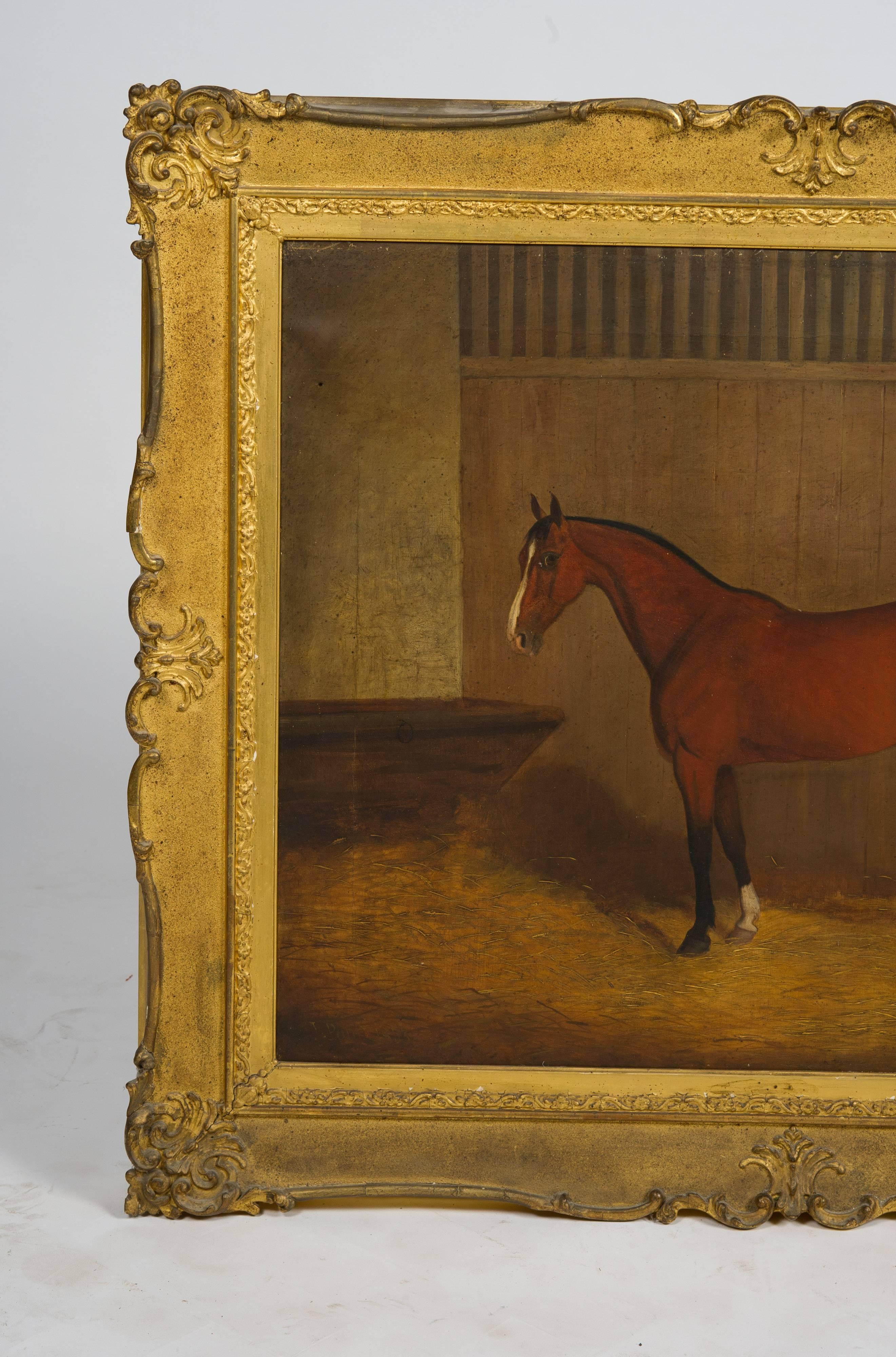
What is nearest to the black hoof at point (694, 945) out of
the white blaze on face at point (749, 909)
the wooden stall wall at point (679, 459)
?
the white blaze on face at point (749, 909)

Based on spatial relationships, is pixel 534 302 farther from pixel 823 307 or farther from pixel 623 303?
pixel 823 307

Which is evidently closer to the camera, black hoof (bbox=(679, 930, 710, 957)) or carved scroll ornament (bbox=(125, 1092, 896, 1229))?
carved scroll ornament (bbox=(125, 1092, 896, 1229))

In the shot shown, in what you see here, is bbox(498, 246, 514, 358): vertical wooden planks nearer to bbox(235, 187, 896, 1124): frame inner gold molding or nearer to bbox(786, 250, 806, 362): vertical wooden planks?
bbox(235, 187, 896, 1124): frame inner gold molding

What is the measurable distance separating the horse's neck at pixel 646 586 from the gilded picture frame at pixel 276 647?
79cm

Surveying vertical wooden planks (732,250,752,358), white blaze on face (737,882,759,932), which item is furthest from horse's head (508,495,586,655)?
white blaze on face (737,882,759,932)

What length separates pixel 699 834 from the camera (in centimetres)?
348

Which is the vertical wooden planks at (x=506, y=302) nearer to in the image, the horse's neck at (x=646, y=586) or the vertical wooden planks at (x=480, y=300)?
the vertical wooden planks at (x=480, y=300)

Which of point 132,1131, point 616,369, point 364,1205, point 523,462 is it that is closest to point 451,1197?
point 364,1205

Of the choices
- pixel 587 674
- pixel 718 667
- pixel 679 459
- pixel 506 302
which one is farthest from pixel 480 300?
pixel 718 667

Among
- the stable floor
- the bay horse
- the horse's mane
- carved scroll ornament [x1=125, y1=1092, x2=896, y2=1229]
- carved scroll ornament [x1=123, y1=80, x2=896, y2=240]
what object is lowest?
carved scroll ornament [x1=125, y1=1092, x2=896, y2=1229]

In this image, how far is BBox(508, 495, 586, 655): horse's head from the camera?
3449 millimetres

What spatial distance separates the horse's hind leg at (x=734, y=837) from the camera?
3.47 meters

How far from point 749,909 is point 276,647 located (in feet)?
4.88

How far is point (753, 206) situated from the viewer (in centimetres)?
337
